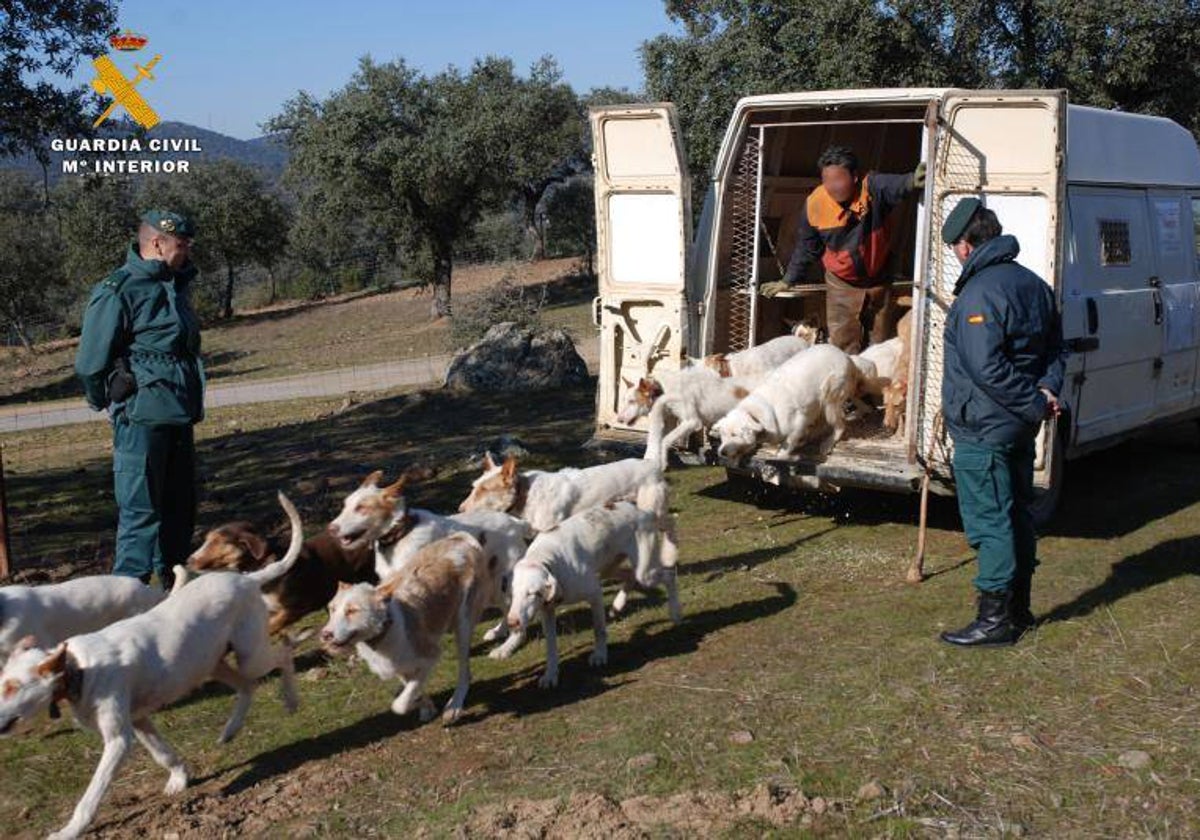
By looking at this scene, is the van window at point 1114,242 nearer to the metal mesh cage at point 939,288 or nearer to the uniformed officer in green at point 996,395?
the metal mesh cage at point 939,288

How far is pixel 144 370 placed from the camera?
22.0 ft

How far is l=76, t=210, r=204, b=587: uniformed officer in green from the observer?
666 cm

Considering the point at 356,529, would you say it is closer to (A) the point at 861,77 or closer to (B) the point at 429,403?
(B) the point at 429,403

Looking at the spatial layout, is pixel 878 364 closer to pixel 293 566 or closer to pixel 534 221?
pixel 293 566

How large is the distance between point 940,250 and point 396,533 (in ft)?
14.3

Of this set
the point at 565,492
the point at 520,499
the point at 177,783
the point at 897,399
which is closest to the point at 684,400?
the point at 897,399

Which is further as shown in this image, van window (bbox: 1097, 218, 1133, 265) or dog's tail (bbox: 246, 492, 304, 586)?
van window (bbox: 1097, 218, 1133, 265)

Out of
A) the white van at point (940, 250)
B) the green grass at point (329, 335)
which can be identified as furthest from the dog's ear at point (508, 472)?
the green grass at point (329, 335)

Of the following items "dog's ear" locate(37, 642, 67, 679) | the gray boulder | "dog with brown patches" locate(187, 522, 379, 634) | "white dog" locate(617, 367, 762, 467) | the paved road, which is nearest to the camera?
"dog's ear" locate(37, 642, 67, 679)

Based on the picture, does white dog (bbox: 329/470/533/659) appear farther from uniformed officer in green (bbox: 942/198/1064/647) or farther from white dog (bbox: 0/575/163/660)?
uniformed officer in green (bbox: 942/198/1064/647)

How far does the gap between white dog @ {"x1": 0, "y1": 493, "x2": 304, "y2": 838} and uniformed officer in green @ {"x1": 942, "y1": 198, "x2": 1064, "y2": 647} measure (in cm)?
360

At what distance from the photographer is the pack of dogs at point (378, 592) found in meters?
4.86

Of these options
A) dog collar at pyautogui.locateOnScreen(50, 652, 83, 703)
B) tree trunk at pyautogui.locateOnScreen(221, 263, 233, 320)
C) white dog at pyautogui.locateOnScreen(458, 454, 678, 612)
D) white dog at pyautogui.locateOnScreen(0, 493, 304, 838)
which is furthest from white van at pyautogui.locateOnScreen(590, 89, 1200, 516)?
tree trunk at pyautogui.locateOnScreen(221, 263, 233, 320)

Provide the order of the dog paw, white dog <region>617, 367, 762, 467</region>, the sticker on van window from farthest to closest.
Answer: the sticker on van window
white dog <region>617, 367, 762, 467</region>
the dog paw
